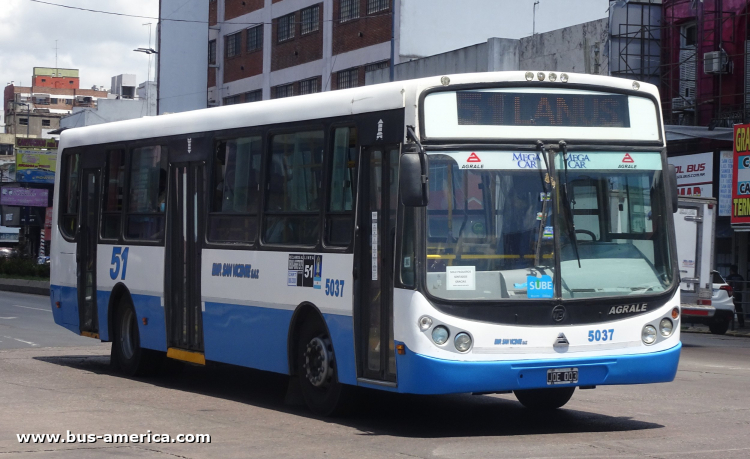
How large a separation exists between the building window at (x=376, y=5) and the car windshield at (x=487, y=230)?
36.7 metres

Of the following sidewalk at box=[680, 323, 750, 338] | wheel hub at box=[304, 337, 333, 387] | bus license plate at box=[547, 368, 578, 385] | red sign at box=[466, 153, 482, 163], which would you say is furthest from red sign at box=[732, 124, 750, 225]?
red sign at box=[466, 153, 482, 163]

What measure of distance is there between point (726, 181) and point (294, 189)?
2218cm

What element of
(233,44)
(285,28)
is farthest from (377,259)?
(233,44)

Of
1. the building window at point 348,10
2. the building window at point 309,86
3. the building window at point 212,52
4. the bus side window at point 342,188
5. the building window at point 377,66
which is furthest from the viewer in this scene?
the building window at point 212,52

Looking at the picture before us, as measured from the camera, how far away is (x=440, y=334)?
350 inches

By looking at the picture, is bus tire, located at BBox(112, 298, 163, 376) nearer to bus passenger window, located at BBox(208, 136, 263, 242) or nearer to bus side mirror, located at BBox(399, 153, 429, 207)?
bus passenger window, located at BBox(208, 136, 263, 242)

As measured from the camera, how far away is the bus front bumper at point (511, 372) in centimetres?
884

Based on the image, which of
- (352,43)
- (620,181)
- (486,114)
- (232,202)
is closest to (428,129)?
(486,114)

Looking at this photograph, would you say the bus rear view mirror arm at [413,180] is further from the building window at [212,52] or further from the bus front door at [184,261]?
the building window at [212,52]

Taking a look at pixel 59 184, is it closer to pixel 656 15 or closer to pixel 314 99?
pixel 314 99

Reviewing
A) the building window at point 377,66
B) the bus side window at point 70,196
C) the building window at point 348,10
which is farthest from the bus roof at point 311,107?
the building window at point 348,10

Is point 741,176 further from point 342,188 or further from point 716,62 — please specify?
point 342,188

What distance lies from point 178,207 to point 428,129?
4.63 metres

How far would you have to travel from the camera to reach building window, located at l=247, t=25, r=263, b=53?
5501 centimetres
